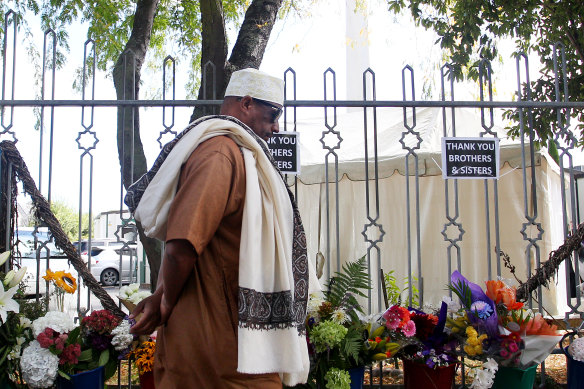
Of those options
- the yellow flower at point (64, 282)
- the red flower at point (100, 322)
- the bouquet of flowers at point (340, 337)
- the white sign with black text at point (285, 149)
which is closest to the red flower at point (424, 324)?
the bouquet of flowers at point (340, 337)

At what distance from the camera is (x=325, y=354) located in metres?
2.89

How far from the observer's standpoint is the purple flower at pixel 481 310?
2.95m

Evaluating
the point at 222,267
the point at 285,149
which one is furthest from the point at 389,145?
the point at 222,267

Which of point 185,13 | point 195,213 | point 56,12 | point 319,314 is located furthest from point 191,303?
point 56,12

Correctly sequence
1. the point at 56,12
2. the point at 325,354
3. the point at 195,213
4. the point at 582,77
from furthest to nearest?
the point at 56,12 < the point at 582,77 < the point at 325,354 < the point at 195,213

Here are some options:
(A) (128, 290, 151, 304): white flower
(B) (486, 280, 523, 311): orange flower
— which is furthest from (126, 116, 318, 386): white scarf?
(B) (486, 280, 523, 311): orange flower

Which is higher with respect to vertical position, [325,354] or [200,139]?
[200,139]

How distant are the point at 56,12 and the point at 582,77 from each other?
6.99m

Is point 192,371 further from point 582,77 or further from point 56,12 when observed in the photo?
point 56,12

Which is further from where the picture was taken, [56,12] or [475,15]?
[56,12]

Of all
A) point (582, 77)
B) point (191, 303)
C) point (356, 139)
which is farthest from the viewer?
point (356, 139)

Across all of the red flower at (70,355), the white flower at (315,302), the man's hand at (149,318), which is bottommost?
the red flower at (70,355)

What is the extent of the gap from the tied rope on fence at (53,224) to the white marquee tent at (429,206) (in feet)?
13.2

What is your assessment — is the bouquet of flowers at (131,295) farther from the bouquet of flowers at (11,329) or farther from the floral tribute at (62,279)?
the bouquet of flowers at (11,329)
